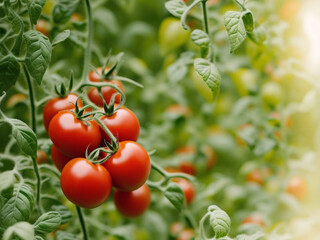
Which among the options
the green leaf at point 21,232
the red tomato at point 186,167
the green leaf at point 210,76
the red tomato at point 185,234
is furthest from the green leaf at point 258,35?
the red tomato at point 186,167

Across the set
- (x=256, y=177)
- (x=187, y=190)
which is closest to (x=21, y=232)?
(x=187, y=190)

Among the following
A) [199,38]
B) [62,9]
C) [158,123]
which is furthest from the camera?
[158,123]

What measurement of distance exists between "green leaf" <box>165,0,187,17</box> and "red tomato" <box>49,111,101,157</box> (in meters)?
0.24

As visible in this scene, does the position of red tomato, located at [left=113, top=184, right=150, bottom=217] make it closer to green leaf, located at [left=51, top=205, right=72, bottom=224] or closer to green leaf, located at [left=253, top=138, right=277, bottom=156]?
green leaf, located at [left=51, top=205, right=72, bottom=224]

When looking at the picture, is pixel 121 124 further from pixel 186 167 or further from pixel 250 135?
pixel 186 167

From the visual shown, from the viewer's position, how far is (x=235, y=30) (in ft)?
2.31

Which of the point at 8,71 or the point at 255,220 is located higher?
the point at 8,71

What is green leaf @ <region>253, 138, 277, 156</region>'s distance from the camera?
1189mm

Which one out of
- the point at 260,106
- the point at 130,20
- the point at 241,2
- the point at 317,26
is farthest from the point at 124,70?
the point at 241,2

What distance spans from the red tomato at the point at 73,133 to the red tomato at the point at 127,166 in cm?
4

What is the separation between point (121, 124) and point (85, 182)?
108 mm

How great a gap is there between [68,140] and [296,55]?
2.91 ft

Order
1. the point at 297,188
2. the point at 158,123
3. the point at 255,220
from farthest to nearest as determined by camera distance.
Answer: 1. the point at 158,123
2. the point at 297,188
3. the point at 255,220

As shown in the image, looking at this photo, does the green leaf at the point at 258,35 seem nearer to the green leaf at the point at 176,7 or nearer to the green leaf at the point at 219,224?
the green leaf at the point at 176,7
